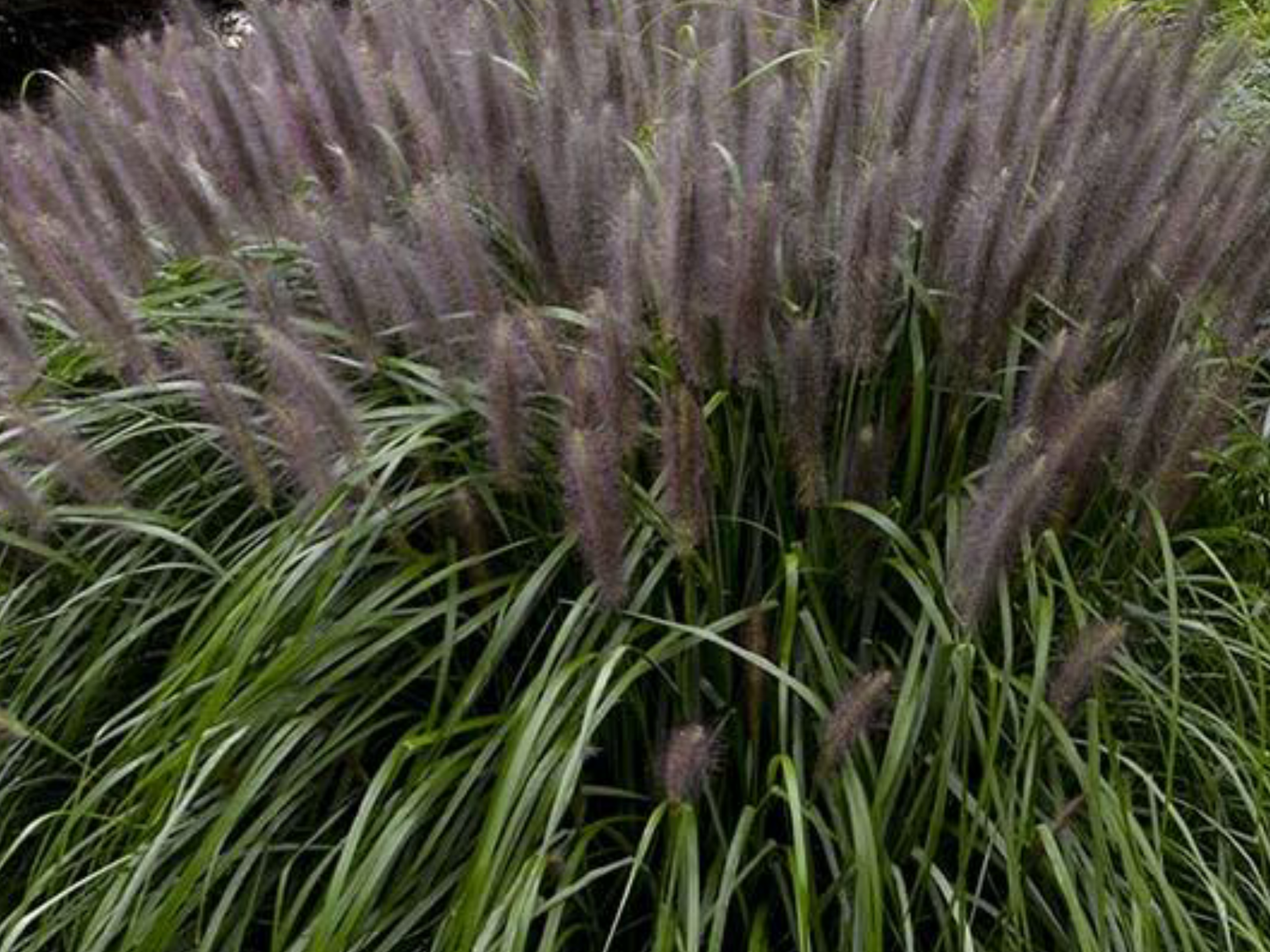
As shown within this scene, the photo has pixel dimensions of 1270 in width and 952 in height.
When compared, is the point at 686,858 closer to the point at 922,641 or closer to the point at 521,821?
the point at 521,821

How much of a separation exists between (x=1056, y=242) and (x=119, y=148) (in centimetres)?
139

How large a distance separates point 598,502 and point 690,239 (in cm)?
36

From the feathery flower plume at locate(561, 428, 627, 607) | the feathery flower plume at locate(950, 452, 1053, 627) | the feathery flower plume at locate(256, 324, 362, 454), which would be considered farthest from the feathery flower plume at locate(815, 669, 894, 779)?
the feathery flower plume at locate(256, 324, 362, 454)

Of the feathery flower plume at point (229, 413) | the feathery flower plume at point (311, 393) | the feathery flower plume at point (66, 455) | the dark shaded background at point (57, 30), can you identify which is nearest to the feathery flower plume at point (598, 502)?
the feathery flower plume at point (311, 393)

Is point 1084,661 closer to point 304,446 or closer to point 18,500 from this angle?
point 304,446

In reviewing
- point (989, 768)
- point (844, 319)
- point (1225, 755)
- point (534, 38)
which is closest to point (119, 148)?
point (534, 38)

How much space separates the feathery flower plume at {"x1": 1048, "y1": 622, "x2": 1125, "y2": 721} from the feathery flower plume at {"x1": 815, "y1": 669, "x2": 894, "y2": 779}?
201 millimetres

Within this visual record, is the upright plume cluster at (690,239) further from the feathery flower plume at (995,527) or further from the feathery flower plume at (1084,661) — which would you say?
the feathery flower plume at (1084,661)

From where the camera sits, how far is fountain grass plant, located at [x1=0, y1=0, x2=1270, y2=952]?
7.05 feet

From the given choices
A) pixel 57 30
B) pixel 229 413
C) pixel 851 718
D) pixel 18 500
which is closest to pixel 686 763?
pixel 851 718

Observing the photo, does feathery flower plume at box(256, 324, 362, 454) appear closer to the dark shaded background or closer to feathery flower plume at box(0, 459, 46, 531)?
feathery flower plume at box(0, 459, 46, 531)

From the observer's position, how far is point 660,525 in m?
2.32

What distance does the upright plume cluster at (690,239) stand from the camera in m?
2.23

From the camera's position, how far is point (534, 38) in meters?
3.54
